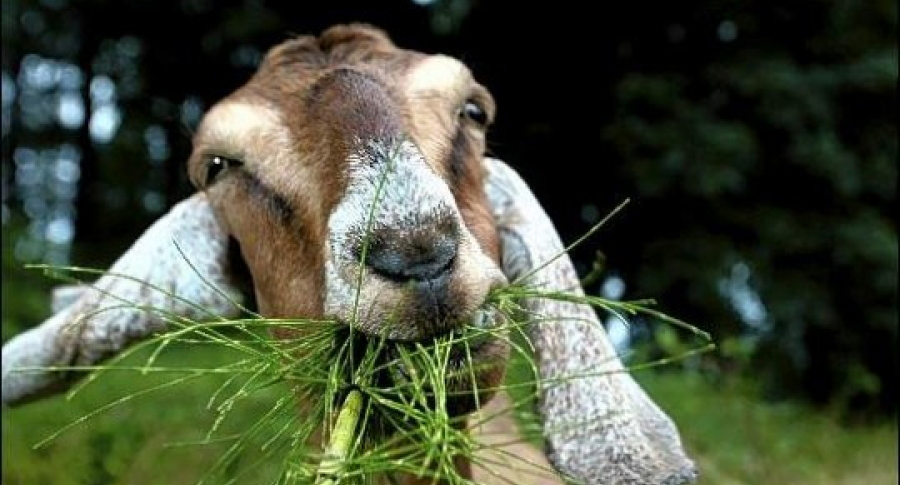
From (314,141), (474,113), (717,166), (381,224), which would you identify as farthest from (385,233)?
(717,166)

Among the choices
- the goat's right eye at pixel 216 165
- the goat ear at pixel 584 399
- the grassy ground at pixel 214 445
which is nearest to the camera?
the goat ear at pixel 584 399

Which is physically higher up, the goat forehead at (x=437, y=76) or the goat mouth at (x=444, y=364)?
the goat forehead at (x=437, y=76)

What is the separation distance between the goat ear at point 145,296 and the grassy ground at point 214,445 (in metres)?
0.65

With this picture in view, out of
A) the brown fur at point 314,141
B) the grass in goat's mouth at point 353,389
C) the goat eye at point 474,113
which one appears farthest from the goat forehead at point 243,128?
the grass in goat's mouth at point 353,389

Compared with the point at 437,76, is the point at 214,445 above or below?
below

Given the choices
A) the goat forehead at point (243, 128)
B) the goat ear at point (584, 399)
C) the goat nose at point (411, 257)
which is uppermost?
the goat forehead at point (243, 128)

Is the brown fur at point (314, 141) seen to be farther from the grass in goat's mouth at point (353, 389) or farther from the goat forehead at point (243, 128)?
the grass in goat's mouth at point (353, 389)

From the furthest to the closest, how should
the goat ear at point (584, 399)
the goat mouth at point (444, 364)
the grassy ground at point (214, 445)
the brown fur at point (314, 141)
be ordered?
1. the grassy ground at point (214, 445)
2. the goat ear at point (584, 399)
3. the brown fur at point (314, 141)
4. the goat mouth at point (444, 364)

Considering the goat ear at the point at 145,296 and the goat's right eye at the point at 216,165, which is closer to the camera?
the goat's right eye at the point at 216,165

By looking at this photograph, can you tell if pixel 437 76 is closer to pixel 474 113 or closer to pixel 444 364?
pixel 474 113

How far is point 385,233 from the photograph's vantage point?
2.90m

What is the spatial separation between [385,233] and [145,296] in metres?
1.62

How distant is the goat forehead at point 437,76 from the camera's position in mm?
3717

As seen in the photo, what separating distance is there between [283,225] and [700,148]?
23.1ft
